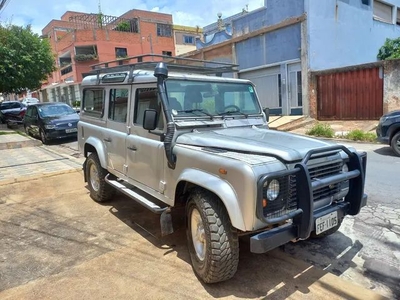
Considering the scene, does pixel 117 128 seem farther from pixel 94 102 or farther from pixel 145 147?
pixel 94 102

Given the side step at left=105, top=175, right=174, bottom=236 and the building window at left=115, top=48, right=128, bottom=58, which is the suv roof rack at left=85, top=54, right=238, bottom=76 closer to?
the side step at left=105, top=175, right=174, bottom=236

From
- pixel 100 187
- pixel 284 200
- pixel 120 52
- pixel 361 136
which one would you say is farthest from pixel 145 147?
pixel 120 52

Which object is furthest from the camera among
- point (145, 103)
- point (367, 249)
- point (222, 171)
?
point (145, 103)

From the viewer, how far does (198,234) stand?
3.16m

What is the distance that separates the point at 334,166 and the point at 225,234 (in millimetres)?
1215

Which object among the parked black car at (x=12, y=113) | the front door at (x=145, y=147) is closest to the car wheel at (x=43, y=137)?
the parked black car at (x=12, y=113)

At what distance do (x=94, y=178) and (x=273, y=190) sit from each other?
3936 mm

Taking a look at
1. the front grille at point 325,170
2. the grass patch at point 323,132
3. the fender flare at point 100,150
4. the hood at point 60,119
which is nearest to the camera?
the front grille at point 325,170

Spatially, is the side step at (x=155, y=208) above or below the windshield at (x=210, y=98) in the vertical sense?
below

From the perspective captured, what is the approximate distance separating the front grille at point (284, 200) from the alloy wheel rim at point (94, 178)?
3.60m

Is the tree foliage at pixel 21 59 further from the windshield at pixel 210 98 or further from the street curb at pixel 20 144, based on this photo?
the windshield at pixel 210 98

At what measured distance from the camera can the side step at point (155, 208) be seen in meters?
3.41

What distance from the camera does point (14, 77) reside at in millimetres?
18703

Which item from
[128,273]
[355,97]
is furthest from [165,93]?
[355,97]
